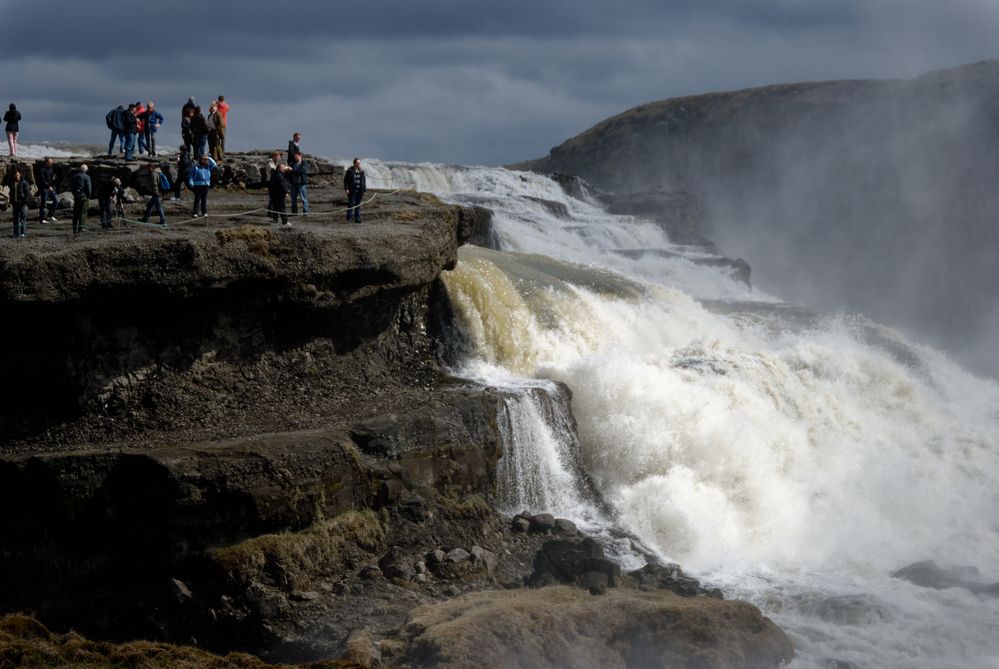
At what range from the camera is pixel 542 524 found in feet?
69.8

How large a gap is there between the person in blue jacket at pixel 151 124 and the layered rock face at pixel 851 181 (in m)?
40.5

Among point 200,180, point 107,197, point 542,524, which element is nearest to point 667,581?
point 542,524

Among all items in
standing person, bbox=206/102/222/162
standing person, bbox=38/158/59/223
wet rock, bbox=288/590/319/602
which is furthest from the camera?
standing person, bbox=206/102/222/162

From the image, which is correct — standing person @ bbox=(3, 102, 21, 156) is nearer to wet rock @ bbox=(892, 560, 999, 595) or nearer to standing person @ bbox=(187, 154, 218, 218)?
standing person @ bbox=(187, 154, 218, 218)

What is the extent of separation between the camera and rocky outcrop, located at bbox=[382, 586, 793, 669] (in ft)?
52.9

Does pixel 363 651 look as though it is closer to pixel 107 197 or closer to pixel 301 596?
pixel 301 596

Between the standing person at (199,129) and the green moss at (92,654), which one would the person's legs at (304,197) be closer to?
the standing person at (199,129)

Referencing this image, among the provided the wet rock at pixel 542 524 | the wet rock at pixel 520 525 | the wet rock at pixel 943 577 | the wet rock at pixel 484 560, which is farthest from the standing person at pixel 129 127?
the wet rock at pixel 943 577

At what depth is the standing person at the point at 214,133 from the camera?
92.0ft

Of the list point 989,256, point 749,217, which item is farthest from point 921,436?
point 749,217

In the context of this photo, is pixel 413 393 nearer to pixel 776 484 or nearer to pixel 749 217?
pixel 776 484

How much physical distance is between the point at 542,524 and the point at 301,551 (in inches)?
180

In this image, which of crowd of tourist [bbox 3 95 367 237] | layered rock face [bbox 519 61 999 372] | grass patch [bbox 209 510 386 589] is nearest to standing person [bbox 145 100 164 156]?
crowd of tourist [bbox 3 95 367 237]

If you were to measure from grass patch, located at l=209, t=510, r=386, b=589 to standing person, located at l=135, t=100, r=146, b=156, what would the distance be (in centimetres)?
1217
